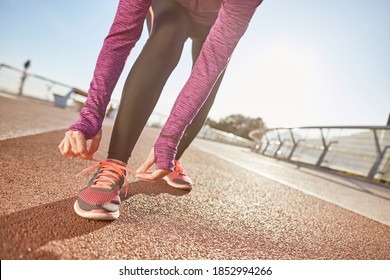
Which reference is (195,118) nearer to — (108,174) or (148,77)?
(148,77)

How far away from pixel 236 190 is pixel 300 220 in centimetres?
52

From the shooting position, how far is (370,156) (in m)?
5.99

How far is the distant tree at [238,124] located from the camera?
184 feet

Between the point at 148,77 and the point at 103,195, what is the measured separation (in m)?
0.50

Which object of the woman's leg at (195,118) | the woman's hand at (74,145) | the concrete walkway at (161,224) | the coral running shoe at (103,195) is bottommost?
the concrete walkway at (161,224)

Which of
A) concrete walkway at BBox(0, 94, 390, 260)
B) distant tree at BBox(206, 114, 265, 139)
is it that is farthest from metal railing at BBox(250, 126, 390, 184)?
distant tree at BBox(206, 114, 265, 139)

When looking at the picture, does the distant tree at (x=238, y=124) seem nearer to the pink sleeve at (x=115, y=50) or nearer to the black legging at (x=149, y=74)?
the black legging at (x=149, y=74)

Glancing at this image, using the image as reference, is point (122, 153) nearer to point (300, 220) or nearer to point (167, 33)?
point (167, 33)

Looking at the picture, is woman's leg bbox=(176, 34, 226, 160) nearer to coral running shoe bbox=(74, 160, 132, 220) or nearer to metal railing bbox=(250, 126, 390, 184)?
coral running shoe bbox=(74, 160, 132, 220)

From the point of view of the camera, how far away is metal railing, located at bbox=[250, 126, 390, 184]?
553 centimetres

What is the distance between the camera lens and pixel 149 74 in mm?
1180

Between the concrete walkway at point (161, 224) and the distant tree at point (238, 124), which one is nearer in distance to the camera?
the concrete walkway at point (161, 224)

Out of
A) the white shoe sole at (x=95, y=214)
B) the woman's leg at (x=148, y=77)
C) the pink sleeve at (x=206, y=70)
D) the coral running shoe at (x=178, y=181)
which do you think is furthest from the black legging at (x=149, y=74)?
the coral running shoe at (x=178, y=181)
